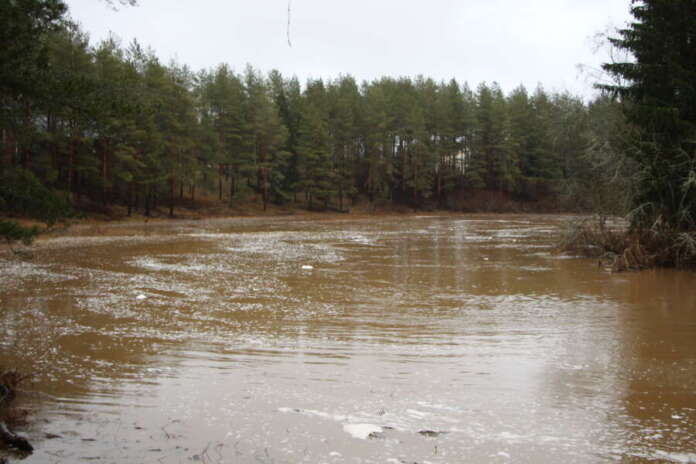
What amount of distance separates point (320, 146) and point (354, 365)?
169 feet

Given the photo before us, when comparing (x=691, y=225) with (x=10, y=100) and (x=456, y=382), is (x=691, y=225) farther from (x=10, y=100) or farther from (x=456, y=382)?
(x=10, y=100)

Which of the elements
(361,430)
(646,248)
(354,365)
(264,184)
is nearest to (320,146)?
(264,184)

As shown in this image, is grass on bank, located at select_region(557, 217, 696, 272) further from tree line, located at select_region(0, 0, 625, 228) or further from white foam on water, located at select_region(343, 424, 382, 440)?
white foam on water, located at select_region(343, 424, 382, 440)

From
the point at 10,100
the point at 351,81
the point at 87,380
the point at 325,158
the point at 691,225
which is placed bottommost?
the point at 87,380

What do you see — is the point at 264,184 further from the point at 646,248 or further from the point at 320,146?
the point at 646,248

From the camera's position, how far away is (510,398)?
5.91 metres

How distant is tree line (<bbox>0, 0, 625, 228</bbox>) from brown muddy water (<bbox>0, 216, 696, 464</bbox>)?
12.0 ft

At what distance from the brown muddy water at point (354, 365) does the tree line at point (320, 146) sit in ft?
12.0

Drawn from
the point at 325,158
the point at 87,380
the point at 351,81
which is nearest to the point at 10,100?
the point at 87,380

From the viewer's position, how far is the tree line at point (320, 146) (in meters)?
23.0

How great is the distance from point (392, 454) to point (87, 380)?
391 cm

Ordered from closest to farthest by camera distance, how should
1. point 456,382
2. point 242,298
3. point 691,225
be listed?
point 456,382 → point 242,298 → point 691,225

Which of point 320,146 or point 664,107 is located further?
point 320,146

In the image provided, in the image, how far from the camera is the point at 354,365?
711 centimetres
